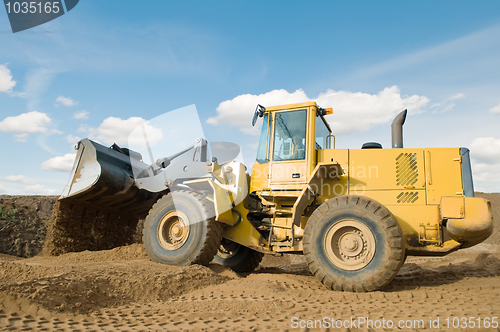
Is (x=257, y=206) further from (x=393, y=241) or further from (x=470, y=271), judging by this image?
(x=470, y=271)

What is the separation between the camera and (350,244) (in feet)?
16.3

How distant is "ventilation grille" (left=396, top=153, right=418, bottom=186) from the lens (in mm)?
5406

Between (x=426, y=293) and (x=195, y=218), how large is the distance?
3.59m

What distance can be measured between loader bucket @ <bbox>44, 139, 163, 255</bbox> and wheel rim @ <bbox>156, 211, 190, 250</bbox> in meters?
1.30

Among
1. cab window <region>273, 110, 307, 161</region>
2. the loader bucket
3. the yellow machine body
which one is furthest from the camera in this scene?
the loader bucket

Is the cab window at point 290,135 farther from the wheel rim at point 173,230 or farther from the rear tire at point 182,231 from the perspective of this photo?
the wheel rim at point 173,230

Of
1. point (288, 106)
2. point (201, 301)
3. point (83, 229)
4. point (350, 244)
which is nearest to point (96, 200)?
point (83, 229)

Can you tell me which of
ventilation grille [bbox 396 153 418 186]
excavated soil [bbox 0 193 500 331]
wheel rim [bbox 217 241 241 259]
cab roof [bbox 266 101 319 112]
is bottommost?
excavated soil [bbox 0 193 500 331]

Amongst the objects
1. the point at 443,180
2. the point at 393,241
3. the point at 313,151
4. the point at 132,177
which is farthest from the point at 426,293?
the point at 132,177

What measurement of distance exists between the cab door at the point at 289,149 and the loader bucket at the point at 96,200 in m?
3.01

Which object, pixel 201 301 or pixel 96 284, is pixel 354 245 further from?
pixel 96 284

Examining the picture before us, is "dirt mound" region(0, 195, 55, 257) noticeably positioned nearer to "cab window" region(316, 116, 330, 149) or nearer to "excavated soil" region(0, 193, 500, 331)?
"excavated soil" region(0, 193, 500, 331)

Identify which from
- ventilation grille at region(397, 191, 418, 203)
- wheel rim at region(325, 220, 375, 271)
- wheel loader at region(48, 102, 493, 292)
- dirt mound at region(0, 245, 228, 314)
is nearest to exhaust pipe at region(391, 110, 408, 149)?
wheel loader at region(48, 102, 493, 292)

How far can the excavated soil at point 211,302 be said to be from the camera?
10.6 feet
